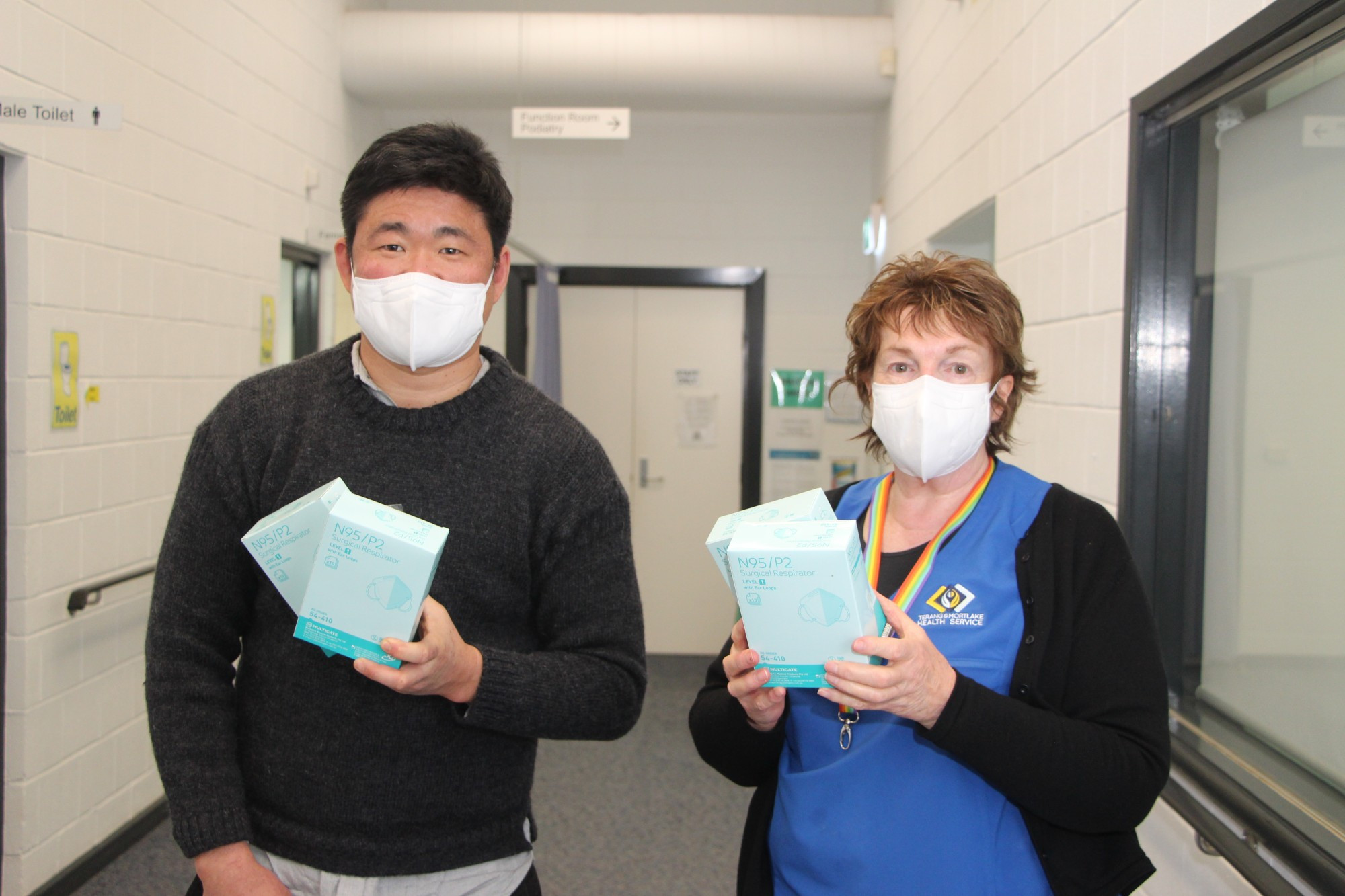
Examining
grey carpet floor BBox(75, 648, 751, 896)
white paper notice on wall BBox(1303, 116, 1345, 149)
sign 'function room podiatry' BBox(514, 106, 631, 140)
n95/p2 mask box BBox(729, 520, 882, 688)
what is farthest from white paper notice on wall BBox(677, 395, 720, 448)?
n95/p2 mask box BBox(729, 520, 882, 688)

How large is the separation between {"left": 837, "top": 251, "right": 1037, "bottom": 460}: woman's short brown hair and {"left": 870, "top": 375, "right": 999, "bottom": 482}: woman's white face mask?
6 centimetres

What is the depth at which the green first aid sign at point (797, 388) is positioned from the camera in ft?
16.9

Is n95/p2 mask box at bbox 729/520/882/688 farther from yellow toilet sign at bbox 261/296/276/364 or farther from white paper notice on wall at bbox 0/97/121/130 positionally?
yellow toilet sign at bbox 261/296/276/364

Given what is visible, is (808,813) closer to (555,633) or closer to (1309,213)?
(555,633)

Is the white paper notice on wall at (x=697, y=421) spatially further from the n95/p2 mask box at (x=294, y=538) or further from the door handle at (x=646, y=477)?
the n95/p2 mask box at (x=294, y=538)

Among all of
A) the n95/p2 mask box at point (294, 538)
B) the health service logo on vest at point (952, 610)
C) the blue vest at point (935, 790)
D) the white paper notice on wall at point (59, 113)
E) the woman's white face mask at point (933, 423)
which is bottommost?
the blue vest at point (935, 790)

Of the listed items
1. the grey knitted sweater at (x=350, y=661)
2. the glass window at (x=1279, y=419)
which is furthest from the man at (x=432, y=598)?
the glass window at (x=1279, y=419)

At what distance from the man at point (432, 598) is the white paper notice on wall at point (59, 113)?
83 cm

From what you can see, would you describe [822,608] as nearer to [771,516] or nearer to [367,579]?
[771,516]

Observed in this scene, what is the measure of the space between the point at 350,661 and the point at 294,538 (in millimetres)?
199

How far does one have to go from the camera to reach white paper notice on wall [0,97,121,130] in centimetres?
162

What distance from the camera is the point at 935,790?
1.01 m

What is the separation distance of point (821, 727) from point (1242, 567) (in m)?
0.98

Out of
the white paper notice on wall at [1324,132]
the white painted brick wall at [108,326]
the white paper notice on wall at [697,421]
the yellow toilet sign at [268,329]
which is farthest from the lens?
the white paper notice on wall at [697,421]
